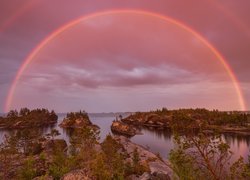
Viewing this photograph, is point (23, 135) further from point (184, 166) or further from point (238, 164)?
point (238, 164)

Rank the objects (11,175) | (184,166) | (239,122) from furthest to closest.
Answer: (239,122)
(11,175)
(184,166)

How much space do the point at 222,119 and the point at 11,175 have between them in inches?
7374

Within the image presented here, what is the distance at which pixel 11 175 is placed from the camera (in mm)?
54156

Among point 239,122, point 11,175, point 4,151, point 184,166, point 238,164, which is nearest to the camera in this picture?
point 238,164

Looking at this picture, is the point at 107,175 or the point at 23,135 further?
the point at 23,135

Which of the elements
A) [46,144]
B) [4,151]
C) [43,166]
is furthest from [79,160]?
[46,144]

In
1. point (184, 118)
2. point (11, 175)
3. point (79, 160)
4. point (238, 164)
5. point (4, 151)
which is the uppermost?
point (184, 118)

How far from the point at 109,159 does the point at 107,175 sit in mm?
21104

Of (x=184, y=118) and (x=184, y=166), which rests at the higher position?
(x=184, y=118)

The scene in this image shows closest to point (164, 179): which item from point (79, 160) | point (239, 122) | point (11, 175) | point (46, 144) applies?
point (79, 160)

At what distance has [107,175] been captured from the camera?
3372 cm

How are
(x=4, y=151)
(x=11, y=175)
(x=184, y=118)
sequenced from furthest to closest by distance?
(x=11, y=175) → (x=4, y=151) → (x=184, y=118)

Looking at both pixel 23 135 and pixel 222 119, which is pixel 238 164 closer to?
pixel 23 135

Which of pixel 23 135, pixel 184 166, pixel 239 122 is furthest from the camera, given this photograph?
pixel 239 122
